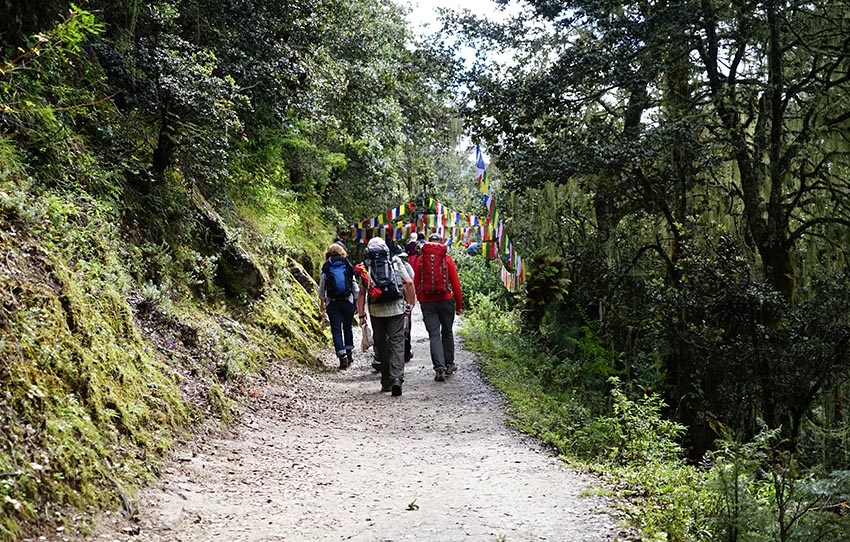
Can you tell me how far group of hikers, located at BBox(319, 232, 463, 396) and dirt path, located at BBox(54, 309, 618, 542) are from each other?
105 centimetres

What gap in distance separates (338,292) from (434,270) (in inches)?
76.3

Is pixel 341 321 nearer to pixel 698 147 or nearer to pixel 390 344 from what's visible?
pixel 390 344

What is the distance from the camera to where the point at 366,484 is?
536 centimetres

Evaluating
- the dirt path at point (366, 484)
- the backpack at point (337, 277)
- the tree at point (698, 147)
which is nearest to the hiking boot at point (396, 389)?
the dirt path at point (366, 484)

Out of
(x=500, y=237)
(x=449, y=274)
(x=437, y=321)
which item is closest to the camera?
(x=449, y=274)

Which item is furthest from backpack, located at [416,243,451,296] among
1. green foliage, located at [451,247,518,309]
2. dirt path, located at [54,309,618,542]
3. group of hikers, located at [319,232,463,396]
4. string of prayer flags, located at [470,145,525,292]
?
green foliage, located at [451,247,518,309]

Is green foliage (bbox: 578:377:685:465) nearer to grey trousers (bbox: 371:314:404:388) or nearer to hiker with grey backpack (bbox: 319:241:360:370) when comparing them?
grey trousers (bbox: 371:314:404:388)

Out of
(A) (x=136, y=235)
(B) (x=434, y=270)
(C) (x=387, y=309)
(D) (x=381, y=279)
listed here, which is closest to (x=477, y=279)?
(B) (x=434, y=270)

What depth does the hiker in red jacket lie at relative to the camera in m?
9.42

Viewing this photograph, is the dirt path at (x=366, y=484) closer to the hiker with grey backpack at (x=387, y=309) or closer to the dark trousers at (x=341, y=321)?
the hiker with grey backpack at (x=387, y=309)

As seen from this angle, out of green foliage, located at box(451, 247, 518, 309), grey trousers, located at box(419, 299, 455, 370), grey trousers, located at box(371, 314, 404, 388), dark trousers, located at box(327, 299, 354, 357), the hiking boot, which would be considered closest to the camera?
the hiking boot

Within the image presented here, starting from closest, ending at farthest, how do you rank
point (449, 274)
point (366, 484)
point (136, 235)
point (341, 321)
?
point (366, 484) < point (136, 235) < point (449, 274) < point (341, 321)

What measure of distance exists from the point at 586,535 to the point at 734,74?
380 inches

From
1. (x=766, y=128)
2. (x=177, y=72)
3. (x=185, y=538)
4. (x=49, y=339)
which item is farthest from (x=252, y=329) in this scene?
(x=766, y=128)
